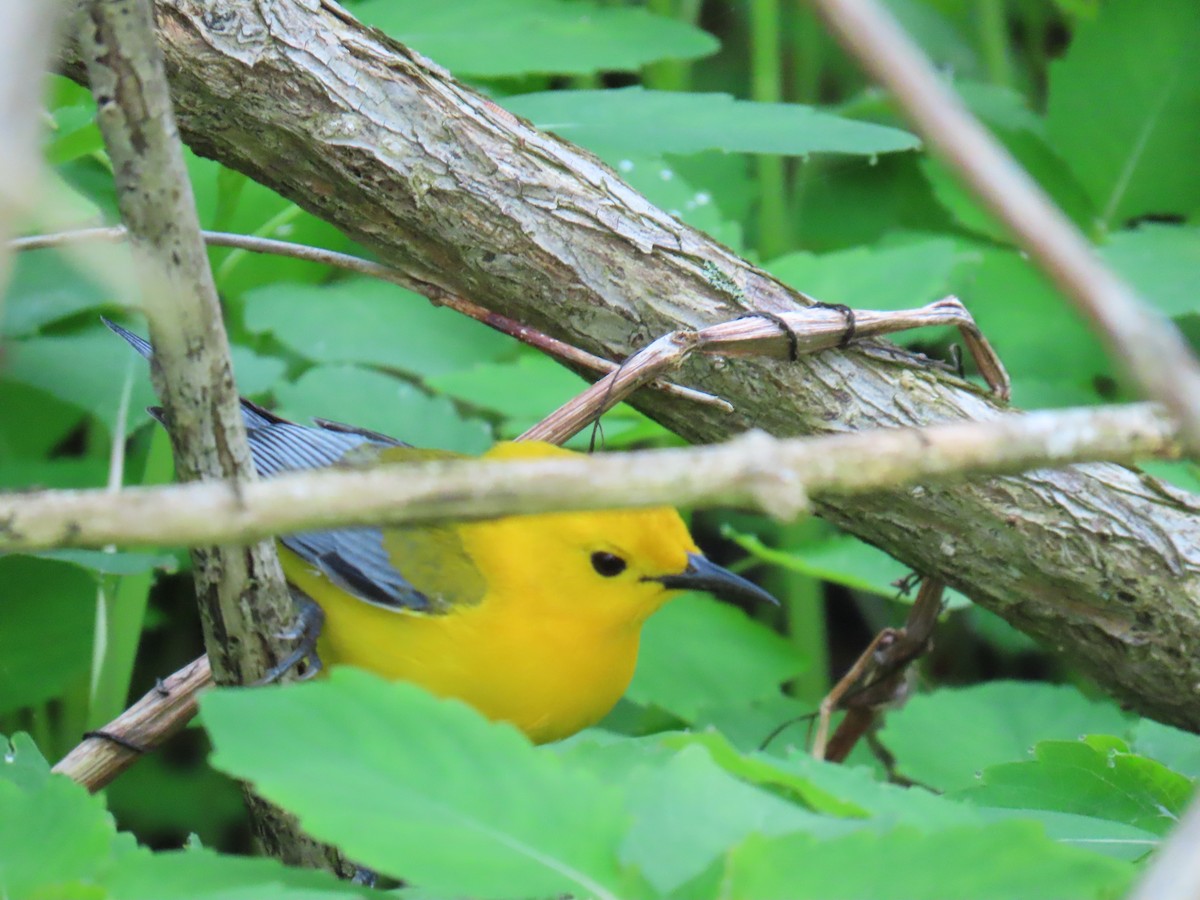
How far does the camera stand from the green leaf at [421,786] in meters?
0.84

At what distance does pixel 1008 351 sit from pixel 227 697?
96.8 inches

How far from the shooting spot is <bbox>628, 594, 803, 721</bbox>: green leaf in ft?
8.20

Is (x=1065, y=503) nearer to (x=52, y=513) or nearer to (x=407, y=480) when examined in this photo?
(x=407, y=480)

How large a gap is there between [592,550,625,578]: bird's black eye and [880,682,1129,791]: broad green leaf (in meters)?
0.66

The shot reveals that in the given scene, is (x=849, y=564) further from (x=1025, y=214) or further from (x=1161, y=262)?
(x=1025, y=214)

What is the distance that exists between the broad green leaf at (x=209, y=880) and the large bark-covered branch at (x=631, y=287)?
99 cm

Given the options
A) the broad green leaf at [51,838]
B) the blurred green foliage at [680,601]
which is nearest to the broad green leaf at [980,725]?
the blurred green foliage at [680,601]

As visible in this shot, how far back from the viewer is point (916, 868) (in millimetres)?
849

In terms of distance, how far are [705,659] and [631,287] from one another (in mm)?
1089

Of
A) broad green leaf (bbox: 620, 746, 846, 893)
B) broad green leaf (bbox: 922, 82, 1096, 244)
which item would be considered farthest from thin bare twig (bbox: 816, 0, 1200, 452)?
broad green leaf (bbox: 922, 82, 1096, 244)

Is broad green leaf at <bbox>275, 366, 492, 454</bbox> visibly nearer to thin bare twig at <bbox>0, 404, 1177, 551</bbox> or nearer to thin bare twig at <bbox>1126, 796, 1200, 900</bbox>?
thin bare twig at <bbox>0, 404, 1177, 551</bbox>

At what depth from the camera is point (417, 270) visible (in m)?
1.84

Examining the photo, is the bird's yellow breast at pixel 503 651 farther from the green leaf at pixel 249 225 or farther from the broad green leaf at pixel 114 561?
the green leaf at pixel 249 225

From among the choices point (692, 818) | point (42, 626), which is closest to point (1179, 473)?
point (692, 818)
